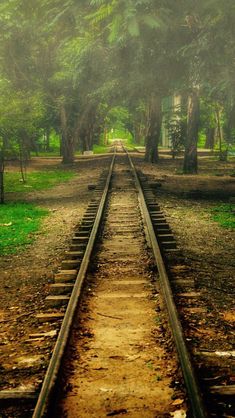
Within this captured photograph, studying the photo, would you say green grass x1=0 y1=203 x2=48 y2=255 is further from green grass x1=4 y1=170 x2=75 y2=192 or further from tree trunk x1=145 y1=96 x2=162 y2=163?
tree trunk x1=145 y1=96 x2=162 y2=163

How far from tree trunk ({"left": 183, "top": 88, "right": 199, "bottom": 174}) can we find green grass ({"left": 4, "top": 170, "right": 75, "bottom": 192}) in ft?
19.9

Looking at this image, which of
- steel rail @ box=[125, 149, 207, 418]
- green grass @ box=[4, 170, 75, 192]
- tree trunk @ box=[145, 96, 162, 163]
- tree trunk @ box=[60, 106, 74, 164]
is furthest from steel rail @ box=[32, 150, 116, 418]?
tree trunk @ box=[60, 106, 74, 164]

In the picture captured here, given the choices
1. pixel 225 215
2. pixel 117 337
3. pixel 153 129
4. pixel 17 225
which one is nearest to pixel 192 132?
pixel 153 129

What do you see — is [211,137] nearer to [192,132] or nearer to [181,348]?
[192,132]

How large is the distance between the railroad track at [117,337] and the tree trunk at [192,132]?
1295cm

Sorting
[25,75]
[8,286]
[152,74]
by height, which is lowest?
[8,286]

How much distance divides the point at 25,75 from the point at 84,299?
27.6m

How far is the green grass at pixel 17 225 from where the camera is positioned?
8984 millimetres

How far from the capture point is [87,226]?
30.6 ft

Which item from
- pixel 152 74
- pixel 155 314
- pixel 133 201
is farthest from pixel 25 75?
pixel 155 314

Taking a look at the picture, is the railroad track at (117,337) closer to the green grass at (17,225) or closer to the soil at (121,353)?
the soil at (121,353)

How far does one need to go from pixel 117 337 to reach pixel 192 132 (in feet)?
56.6

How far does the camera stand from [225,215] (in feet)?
37.4

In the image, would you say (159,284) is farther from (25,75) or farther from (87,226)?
(25,75)
